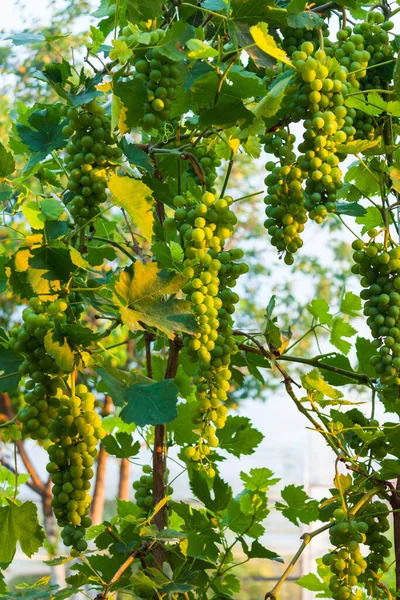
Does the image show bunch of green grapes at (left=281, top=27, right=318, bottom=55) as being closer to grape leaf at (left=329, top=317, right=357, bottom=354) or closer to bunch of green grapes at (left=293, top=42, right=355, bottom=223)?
bunch of green grapes at (left=293, top=42, right=355, bottom=223)

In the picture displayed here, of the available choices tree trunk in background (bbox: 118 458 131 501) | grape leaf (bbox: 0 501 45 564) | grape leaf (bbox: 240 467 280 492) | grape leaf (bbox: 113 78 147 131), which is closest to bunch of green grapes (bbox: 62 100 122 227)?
grape leaf (bbox: 113 78 147 131)

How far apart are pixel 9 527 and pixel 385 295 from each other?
36 centimetres

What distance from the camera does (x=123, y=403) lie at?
0.57 m

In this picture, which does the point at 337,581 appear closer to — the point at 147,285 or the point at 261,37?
the point at 147,285

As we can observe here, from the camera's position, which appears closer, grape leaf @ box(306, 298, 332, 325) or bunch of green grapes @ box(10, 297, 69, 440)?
bunch of green grapes @ box(10, 297, 69, 440)

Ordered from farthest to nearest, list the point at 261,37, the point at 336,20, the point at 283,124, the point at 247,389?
1. the point at 247,389
2. the point at 336,20
3. the point at 283,124
4. the point at 261,37

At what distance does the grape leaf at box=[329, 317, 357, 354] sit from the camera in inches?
32.4

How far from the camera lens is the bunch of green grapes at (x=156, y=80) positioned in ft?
2.03

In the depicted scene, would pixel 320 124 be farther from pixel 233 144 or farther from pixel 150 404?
pixel 150 404

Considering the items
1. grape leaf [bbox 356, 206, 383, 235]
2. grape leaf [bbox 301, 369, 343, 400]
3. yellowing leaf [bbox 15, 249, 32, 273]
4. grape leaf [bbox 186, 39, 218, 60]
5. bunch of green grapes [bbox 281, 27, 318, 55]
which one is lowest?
grape leaf [bbox 301, 369, 343, 400]

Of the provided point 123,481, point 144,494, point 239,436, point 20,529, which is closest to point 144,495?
point 144,494

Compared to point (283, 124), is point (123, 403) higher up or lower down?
lower down

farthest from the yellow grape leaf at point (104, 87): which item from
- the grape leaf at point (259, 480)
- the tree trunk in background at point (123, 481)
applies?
the tree trunk in background at point (123, 481)

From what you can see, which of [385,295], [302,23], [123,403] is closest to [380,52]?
[302,23]
